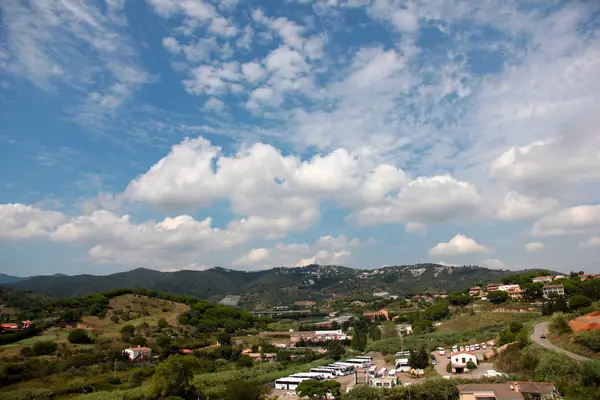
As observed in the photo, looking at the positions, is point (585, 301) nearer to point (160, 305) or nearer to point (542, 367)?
point (542, 367)

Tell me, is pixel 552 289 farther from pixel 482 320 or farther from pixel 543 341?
pixel 543 341

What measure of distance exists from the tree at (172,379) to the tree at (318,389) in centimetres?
931

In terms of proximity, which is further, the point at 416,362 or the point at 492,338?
the point at 492,338

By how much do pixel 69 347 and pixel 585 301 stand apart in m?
63.8

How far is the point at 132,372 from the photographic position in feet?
135

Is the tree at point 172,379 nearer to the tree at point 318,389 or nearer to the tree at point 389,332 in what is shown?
the tree at point 318,389

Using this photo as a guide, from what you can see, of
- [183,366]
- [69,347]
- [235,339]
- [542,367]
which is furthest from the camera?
[235,339]

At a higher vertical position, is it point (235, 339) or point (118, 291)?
point (118, 291)

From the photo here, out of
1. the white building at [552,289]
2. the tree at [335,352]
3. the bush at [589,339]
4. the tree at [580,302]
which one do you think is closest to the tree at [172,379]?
the tree at [335,352]

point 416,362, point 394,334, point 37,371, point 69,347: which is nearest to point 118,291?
point 69,347

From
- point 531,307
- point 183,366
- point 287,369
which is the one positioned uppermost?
point 531,307

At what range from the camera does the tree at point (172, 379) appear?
3195 cm

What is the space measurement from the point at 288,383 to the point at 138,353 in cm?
2077

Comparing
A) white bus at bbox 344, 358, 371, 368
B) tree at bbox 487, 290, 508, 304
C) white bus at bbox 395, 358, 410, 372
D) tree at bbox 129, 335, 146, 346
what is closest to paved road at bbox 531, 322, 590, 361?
white bus at bbox 395, 358, 410, 372
